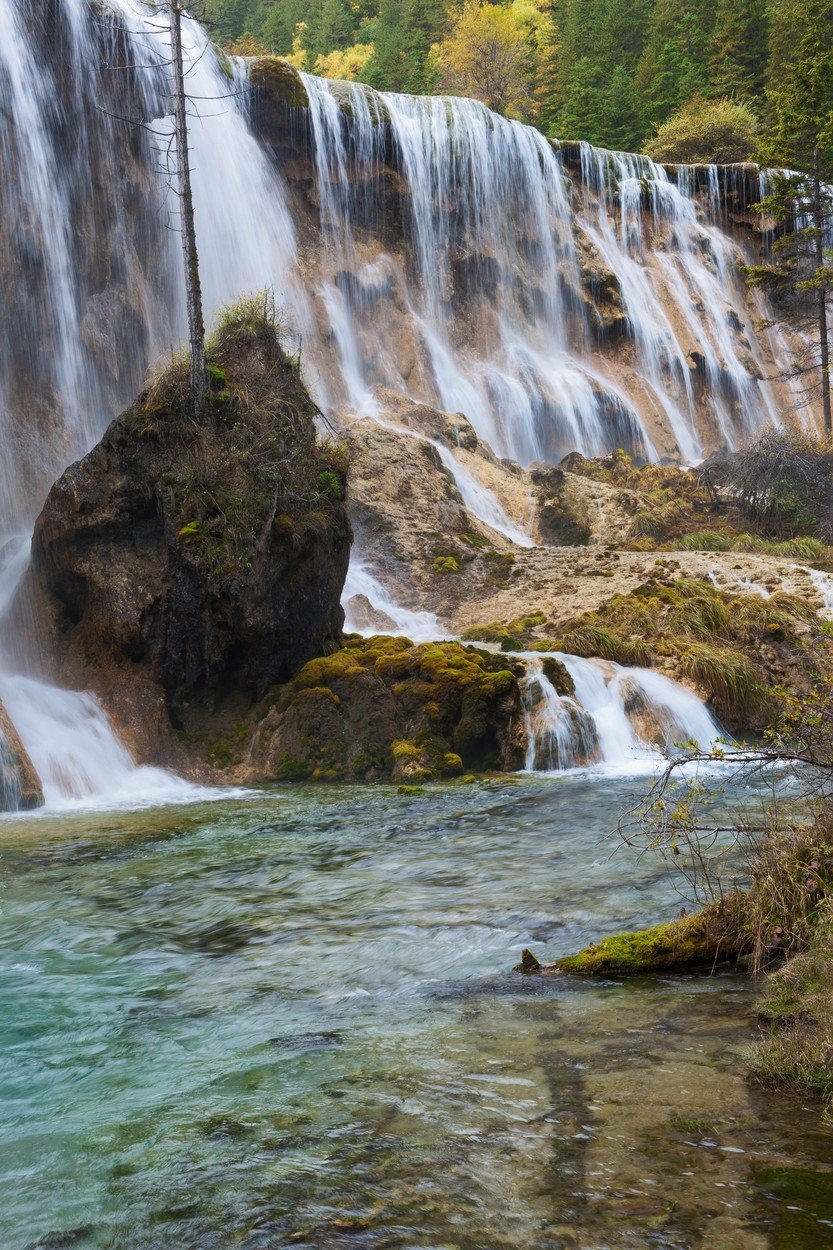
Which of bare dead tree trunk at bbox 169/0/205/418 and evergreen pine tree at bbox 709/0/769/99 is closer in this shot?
bare dead tree trunk at bbox 169/0/205/418

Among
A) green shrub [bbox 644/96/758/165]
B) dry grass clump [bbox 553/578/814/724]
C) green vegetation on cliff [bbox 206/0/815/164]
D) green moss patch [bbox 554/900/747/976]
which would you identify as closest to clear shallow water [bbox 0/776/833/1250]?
green moss patch [bbox 554/900/747/976]

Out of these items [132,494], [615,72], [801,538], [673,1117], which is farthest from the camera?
[615,72]

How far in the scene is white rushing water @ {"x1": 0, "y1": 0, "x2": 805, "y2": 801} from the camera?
19266 mm

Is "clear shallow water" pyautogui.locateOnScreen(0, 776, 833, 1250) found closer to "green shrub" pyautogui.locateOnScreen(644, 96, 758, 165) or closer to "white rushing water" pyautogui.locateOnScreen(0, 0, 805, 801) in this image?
"white rushing water" pyautogui.locateOnScreen(0, 0, 805, 801)

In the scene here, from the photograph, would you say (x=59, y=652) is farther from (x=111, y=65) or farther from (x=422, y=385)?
(x=422, y=385)

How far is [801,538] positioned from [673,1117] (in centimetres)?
2170

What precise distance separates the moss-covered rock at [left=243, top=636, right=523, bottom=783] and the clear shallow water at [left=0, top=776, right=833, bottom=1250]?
5.08 meters

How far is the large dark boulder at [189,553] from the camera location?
14102mm

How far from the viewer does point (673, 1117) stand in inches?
143

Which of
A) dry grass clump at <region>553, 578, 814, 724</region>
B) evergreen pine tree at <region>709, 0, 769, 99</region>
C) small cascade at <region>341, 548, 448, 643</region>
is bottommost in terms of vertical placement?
dry grass clump at <region>553, 578, 814, 724</region>

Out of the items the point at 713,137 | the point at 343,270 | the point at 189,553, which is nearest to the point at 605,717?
the point at 189,553

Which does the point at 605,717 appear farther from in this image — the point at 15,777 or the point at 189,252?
the point at 189,252

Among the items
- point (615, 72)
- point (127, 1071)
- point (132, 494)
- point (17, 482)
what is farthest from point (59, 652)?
point (615, 72)

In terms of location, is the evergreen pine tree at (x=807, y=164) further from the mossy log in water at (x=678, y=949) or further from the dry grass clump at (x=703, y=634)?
the mossy log in water at (x=678, y=949)
